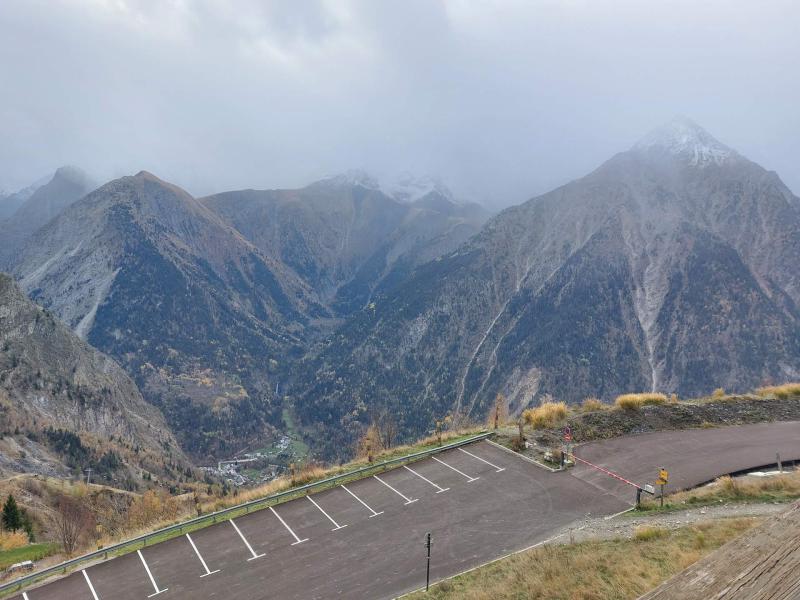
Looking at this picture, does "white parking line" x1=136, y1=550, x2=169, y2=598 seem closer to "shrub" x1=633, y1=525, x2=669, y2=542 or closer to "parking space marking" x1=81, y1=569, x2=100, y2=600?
"parking space marking" x1=81, y1=569, x2=100, y2=600

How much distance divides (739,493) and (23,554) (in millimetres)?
33314

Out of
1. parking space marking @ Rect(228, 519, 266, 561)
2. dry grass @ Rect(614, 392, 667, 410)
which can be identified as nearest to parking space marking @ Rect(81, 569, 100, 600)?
parking space marking @ Rect(228, 519, 266, 561)

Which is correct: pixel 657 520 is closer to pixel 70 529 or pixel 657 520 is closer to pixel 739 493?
pixel 739 493

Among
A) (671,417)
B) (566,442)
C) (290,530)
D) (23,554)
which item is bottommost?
(23,554)

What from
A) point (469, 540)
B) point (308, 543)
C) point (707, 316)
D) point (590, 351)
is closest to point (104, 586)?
point (308, 543)

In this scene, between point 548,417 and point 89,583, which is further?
point 548,417

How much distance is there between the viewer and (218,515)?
2177 cm

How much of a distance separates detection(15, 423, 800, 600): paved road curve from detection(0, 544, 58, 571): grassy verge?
959 cm

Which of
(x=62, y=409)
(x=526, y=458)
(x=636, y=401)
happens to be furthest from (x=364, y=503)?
(x=62, y=409)

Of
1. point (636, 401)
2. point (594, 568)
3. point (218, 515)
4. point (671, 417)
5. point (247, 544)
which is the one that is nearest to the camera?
point (594, 568)

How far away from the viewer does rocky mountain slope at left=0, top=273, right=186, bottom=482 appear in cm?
7669

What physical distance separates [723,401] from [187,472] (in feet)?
340

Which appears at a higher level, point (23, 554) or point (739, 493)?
point (739, 493)

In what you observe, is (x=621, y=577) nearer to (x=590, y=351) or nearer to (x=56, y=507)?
(x=56, y=507)
